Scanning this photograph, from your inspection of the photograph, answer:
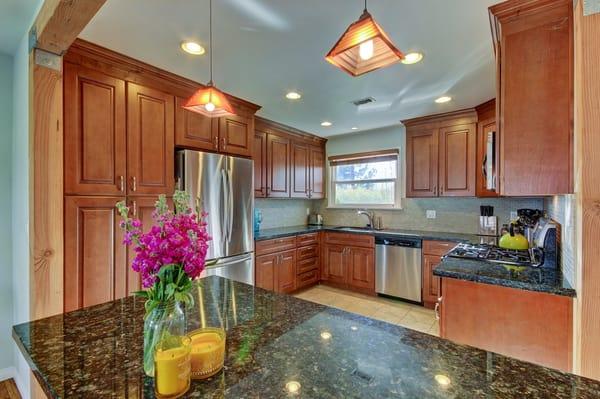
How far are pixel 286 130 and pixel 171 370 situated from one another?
147 inches

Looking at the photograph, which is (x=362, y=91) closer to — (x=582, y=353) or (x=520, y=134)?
(x=520, y=134)

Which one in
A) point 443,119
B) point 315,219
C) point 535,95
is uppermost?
point 443,119

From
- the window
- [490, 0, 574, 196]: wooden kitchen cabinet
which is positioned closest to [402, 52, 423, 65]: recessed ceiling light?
[490, 0, 574, 196]: wooden kitchen cabinet

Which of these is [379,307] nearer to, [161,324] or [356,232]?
[356,232]

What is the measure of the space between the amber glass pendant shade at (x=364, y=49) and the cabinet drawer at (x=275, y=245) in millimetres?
2480

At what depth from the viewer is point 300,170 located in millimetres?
4383

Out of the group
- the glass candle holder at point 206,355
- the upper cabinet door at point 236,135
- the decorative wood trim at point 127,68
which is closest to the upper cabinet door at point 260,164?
the upper cabinet door at point 236,135

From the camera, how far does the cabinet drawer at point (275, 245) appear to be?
339 cm

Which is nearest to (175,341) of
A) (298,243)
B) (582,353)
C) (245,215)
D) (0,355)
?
(582,353)

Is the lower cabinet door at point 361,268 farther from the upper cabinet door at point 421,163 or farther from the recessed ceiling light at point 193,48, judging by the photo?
the recessed ceiling light at point 193,48

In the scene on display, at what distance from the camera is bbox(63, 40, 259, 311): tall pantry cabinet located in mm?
1876

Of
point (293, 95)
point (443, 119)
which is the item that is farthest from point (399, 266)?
point (293, 95)

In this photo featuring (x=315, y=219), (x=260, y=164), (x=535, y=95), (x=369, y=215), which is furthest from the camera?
(x=315, y=219)

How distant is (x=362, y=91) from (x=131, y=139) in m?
2.05
